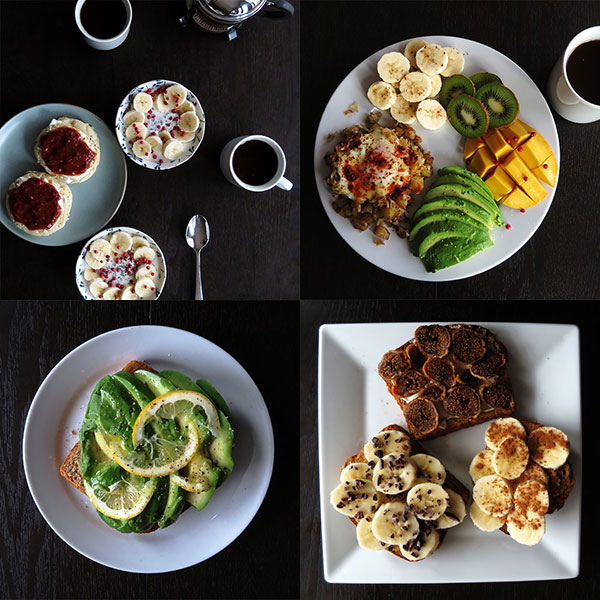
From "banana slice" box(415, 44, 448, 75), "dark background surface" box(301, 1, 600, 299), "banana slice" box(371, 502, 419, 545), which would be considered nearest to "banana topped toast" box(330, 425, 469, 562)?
"banana slice" box(371, 502, 419, 545)

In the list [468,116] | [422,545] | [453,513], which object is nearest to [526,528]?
[453,513]

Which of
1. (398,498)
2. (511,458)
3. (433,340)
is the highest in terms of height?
(433,340)

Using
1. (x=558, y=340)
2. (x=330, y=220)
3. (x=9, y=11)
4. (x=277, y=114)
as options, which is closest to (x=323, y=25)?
(x=277, y=114)

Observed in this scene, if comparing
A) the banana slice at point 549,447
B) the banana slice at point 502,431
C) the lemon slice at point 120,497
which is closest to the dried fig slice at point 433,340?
the banana slice at point 502,431

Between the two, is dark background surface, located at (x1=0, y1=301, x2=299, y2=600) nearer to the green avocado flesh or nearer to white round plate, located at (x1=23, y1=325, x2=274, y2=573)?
white round plate, located at (x1=23, y1=325, x2=274, y2=573)

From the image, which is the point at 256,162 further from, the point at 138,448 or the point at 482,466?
the point at 482,466
